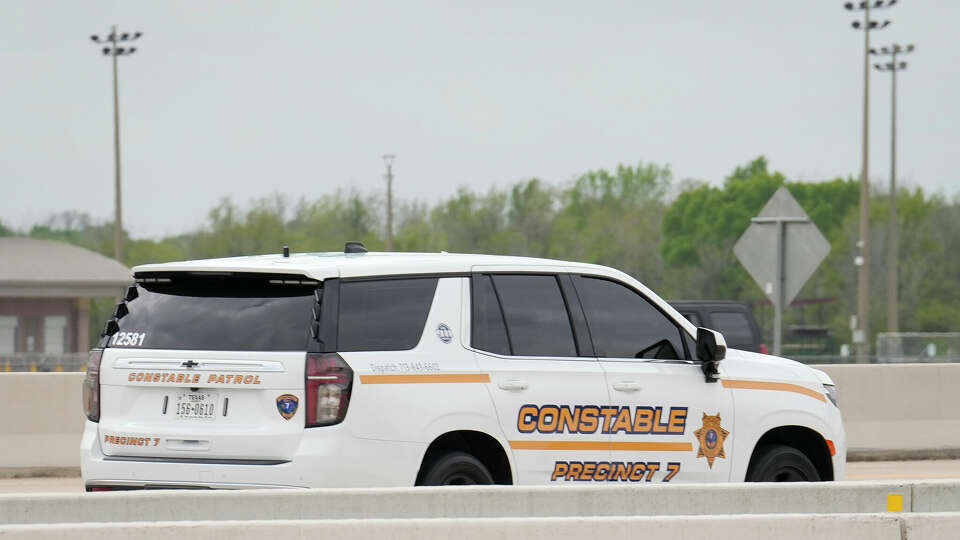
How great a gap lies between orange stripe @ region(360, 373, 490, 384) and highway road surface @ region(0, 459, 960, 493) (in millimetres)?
6676

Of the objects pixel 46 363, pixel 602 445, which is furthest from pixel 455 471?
pixel 46 363

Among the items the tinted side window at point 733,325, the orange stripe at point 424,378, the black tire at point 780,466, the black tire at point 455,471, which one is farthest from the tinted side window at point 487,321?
the tinted side window at point 733,325

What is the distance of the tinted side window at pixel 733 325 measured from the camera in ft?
72.8

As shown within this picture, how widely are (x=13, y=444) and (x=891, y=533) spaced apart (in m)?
11.3

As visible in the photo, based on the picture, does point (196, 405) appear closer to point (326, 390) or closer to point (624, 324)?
point (326, 390)

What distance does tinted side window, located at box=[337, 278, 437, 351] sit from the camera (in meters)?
8.38

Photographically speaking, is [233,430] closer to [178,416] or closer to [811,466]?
[178,416]

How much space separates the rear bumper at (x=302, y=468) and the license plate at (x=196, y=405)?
0.23 metres

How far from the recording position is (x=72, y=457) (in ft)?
51.6

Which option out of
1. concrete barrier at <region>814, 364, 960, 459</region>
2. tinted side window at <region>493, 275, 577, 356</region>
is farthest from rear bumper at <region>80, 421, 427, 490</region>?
concrete barrier at <region>814, 364, 960, 459</region>

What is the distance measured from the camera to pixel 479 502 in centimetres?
688

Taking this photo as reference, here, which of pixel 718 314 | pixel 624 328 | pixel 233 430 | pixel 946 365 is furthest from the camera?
pixel 718 314

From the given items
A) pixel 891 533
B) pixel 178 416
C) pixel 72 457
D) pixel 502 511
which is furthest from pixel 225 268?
pixel 72 457

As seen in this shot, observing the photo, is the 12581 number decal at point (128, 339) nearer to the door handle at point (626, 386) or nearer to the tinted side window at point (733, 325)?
the door handle at point (626, 386)
